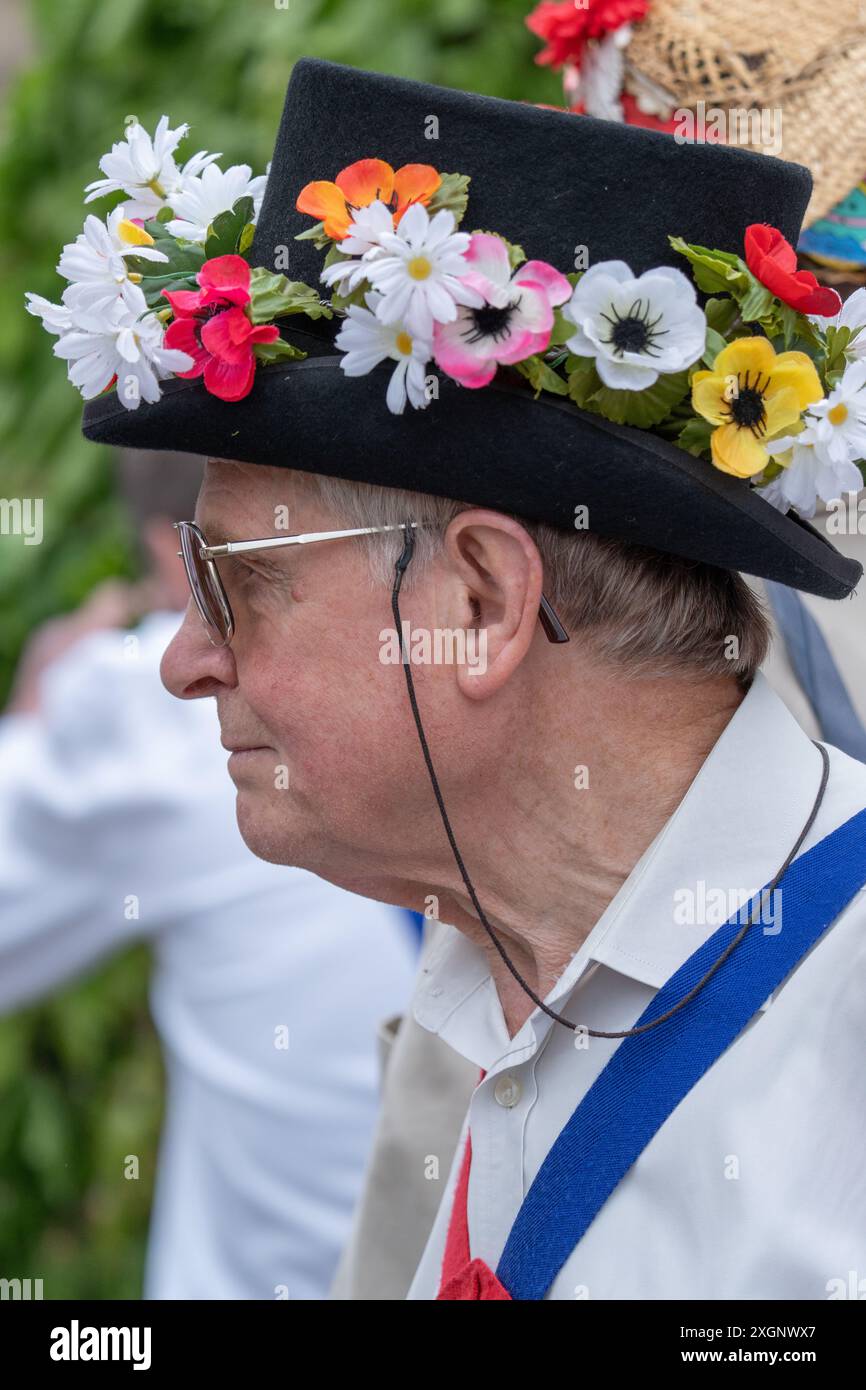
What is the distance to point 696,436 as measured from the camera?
1.70 m

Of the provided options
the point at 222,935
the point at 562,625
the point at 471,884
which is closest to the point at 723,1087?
the point at 471,884

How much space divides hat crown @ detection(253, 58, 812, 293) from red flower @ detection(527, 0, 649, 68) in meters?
0.94

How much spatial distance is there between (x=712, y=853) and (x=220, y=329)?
2.50 ft

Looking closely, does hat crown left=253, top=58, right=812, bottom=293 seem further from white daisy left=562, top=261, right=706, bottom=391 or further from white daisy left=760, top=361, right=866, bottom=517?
white daisy left=760, top=361, right=866, bottom=517

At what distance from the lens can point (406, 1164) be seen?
7.91ft

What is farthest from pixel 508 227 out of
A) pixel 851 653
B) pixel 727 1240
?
pixel 727 1240

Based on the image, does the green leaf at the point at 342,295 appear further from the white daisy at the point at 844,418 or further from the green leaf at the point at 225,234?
the white daisy at the point at 844,418

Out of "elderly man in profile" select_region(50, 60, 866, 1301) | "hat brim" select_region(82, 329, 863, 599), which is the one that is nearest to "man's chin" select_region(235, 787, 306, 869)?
"elderly man in profile" select_region(50, 60, 866, 1301)

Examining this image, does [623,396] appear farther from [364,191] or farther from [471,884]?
[471,884]

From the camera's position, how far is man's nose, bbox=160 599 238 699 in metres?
1.91

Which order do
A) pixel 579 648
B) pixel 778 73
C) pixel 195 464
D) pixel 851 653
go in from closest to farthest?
pixel 579 648 < pixel 851 653 < pixel 778 73 < pixel 195 464
